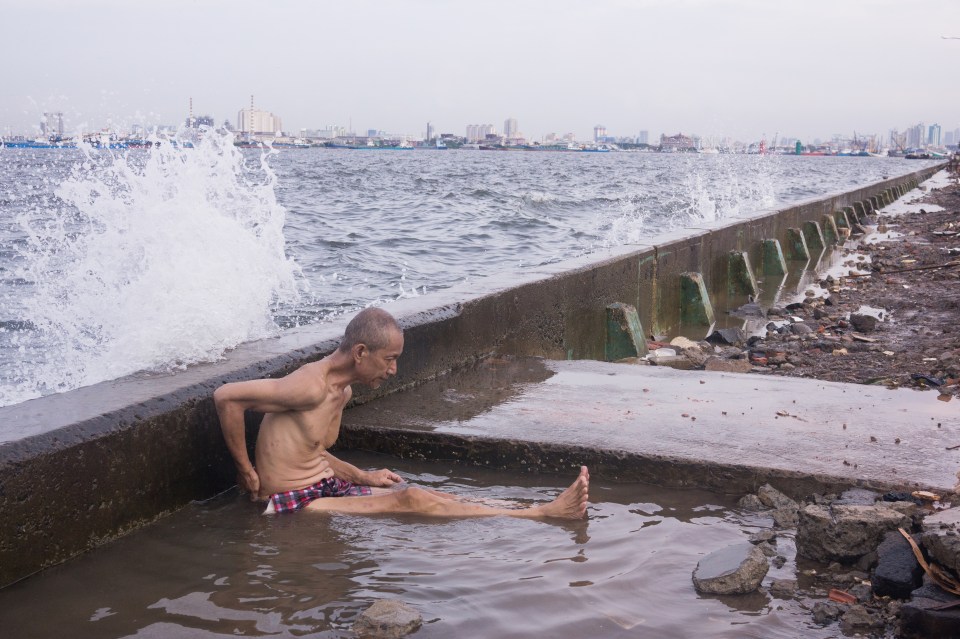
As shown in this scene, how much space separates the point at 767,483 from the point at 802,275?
36.0ft

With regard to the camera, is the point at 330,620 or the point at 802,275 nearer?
the point at 330,620

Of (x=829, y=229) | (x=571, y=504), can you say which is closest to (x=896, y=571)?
(x=571, y=504)

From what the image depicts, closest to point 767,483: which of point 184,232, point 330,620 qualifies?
point 330,620

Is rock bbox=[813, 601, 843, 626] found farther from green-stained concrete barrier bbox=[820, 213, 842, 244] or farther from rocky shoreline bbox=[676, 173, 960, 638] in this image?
green-stained concrete barrier bbox=[820, 213, 842, 244]

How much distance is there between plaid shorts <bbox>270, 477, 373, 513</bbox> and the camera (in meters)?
3.79

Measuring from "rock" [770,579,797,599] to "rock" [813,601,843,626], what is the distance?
0.11 m

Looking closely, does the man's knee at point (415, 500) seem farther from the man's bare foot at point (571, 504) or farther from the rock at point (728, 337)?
the rock at point (728, 337)

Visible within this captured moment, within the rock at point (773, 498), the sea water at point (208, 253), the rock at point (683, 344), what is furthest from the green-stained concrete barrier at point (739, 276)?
the rock at point (773, 498)

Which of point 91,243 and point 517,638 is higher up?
point 91,243

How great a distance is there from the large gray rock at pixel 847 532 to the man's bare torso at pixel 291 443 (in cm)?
195

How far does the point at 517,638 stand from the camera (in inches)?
108

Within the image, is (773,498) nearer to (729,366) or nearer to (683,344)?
(729,366)

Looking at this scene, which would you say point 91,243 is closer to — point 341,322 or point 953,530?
point 341,322

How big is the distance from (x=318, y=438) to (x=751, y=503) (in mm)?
1829
